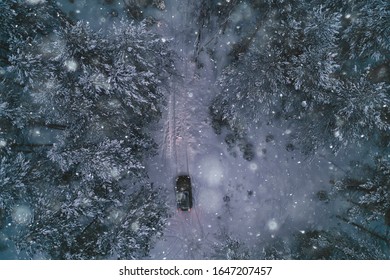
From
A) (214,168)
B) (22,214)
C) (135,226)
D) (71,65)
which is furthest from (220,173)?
(22,214)

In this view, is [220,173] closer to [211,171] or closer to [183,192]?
[211,171]

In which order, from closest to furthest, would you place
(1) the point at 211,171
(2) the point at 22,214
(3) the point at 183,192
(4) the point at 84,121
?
(4) the point at 84,121 → (2) the point at 22,214 → (3) the point at 183,192 → (1) the point at 211,171

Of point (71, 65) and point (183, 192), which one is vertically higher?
point (71, 65)

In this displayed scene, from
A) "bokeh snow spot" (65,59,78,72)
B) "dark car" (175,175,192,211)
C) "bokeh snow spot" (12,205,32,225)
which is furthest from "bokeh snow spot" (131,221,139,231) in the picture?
"bokeh snow spot" (65,59,78,72)

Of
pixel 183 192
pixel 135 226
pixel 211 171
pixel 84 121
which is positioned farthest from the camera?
pixel 211 171

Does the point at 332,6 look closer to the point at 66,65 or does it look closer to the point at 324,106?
the point at 324,106

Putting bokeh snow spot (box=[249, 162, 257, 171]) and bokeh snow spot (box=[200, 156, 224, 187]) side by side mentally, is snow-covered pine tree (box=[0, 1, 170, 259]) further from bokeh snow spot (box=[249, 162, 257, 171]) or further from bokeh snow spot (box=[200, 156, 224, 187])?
bokeh snow spot (box=[249, 162, 257, 171])

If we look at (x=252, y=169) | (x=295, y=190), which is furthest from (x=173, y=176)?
(x=295, y=190)
